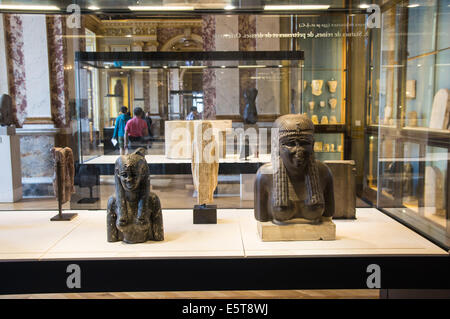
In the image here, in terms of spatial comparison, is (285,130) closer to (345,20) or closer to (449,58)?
(449,58)

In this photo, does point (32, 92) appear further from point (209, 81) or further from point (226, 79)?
point (226, 79)

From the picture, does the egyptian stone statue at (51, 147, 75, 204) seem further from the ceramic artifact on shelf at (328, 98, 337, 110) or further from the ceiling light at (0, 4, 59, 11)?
the ceramic artifact on shelf at (328, 98, 337, 110)

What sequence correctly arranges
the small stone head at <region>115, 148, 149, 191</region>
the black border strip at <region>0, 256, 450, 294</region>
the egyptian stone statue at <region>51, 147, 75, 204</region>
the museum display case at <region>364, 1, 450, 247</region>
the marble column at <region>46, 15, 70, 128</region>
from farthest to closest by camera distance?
1. the marble column at <region>46, 15, 70, 128</region>
2. the egyptian stone statue at <region>51, 147, 75, 204</region>
3. the museum display case at <region>364, 1, 450, 247</region>
4. the small stone head at <region>115, 148, 149, 191</region>
5. the black border strip at <region>0, 256, 450, 294</region>

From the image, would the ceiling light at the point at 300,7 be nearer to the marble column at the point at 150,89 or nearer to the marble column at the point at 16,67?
the marble column at the point at 150,89

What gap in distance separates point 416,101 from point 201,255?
2129mm

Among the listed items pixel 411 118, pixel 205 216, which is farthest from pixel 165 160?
pixel 411 118

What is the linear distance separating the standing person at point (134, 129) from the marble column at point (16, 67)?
64.9 inches

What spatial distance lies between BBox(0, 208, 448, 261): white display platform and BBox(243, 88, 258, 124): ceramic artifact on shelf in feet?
3.76

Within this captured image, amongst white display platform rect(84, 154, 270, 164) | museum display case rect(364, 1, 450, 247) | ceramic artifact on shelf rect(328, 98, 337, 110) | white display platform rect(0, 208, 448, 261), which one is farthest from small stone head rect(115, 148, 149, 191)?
ceramic artifact on shelf rect(328, 98, 337, 110)

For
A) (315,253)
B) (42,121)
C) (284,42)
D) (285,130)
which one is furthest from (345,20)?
(42,121)

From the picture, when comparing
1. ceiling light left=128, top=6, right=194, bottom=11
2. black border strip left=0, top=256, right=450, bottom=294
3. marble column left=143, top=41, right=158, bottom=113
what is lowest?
black border strip left=0, top=256, right=450, bottom=294

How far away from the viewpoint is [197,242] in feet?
7.23

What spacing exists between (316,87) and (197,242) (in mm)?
2204

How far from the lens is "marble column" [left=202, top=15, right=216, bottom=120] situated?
3532 millimetres
